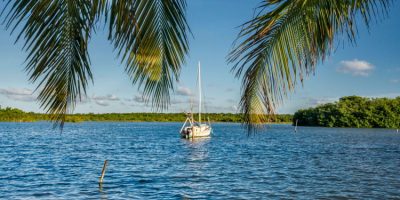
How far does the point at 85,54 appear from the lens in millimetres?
3658

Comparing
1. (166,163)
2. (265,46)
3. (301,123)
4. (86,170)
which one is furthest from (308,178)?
(301,123)

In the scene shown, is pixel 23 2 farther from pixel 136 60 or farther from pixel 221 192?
pixel 221 192

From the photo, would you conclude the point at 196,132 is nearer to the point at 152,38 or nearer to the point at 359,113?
the point at 152,38

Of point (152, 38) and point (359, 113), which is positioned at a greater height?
point (359, 113)

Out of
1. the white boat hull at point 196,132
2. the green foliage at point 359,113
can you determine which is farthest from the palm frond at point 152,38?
the green foliage at point 359,113

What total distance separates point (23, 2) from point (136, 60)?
3.14 ft

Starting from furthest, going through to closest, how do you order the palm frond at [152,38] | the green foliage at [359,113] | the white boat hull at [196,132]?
the green foliage at [359,113] < the white boat hull at [196,132] < the palm frond at [152,38]

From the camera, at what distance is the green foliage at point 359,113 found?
140 m

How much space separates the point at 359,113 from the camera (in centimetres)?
14512

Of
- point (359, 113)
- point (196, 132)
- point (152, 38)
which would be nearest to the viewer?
point (152, 38)

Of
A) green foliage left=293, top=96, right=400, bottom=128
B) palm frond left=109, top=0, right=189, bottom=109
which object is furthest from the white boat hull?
green foliage left=293, top=96, right=400, bottom=128

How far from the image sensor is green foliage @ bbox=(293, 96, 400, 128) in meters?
140

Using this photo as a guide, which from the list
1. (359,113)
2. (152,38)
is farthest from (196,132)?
(359,113)

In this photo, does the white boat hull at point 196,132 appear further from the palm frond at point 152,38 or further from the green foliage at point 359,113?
the green foliage at point 359,113
